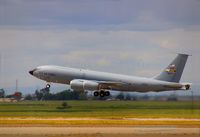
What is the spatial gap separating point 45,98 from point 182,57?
22932 mm

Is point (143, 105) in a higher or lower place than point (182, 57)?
lower

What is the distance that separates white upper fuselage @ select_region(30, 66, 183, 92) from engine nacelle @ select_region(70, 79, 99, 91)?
4.12ft

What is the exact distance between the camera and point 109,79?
7719 centimetres

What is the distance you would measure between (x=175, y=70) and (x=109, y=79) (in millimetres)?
10808

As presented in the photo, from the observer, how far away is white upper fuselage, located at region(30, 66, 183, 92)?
73.0 m

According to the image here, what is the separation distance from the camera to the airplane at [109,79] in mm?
72812

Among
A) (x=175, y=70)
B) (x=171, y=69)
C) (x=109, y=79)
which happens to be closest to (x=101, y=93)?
(x=109, y=79)

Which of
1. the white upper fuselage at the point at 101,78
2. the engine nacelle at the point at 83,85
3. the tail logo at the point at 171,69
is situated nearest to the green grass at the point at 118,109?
the engine nacelle at the point at 83,85

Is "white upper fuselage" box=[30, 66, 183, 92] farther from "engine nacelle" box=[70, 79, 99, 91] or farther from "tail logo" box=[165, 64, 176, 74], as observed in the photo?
"tail logo" box=[165, 64, 176, 74]

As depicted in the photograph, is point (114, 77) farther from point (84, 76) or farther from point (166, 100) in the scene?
point (166, 100)

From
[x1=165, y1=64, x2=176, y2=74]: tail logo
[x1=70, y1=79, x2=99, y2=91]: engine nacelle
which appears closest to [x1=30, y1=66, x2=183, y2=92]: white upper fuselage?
[x1=70, y1=79, x2=99, y2=91]: engine nacelle

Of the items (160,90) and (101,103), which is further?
(160,90)

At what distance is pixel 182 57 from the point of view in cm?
8038

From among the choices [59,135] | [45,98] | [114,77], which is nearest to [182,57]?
[114,77]
